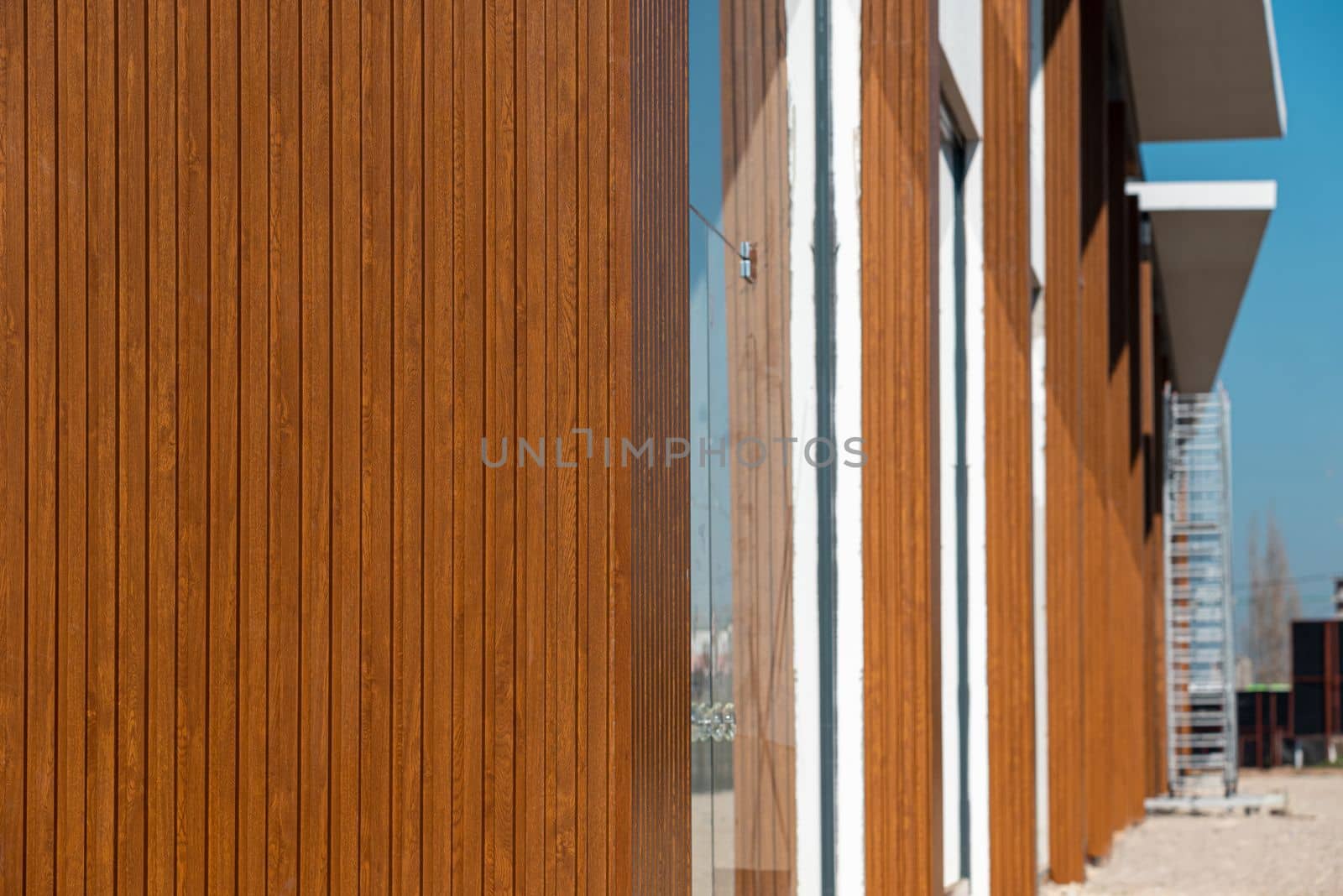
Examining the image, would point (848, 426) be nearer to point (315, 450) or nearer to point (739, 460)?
point (739, 460)

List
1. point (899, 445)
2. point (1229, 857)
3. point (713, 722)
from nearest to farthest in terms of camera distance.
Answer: point (713, 722) < point (899, 445) < point (1229, 857)

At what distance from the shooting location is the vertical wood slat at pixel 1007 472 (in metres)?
7.89

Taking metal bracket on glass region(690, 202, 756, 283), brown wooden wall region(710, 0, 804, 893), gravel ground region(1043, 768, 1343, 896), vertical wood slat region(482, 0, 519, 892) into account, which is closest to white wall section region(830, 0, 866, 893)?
brown wooden wall region(710, 0, 804, 893)

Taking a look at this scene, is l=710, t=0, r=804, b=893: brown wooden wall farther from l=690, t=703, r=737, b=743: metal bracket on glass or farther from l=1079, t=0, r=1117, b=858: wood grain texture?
l=1079, t=0, r=1117, b=858: wood grain texture

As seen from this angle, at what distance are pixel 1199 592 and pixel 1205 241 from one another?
Answer: 32.5ft

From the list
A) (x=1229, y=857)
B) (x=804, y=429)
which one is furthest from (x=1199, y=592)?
(x=804, y=429)

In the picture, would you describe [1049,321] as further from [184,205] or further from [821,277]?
[184,205]

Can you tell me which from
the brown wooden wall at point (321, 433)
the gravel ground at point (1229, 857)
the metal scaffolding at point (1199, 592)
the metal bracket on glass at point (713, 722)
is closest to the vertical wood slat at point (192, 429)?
the brown wooden wall at point (321, 433)

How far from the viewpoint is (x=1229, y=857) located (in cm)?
1260

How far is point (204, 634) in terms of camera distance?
9.72 ft

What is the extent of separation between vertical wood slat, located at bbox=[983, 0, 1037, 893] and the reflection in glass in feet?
10.9

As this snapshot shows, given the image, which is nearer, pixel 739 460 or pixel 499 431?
pixel 499 431

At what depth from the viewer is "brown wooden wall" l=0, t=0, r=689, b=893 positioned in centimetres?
288

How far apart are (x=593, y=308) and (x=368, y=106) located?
2.01 feet
